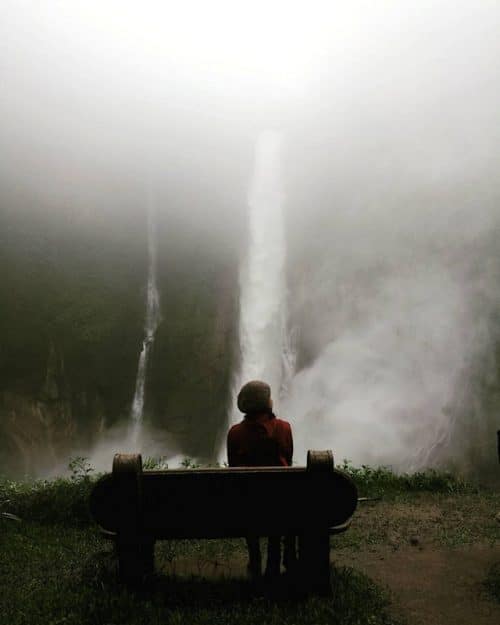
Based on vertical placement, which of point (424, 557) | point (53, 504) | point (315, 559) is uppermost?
point (315, 559)

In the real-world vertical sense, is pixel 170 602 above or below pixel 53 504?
above

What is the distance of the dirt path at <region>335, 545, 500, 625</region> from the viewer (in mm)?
3496

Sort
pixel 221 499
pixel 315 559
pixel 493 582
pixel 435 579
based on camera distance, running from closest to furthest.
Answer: pixel 221 499 → pixel 315 559 → pixel 493 582 → pixel 435 579

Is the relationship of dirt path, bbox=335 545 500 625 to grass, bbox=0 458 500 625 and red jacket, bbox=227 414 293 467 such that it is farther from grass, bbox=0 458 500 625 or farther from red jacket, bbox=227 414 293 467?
red jacket, bbox=227 414 293 467

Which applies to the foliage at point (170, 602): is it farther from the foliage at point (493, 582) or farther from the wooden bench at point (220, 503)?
the foliage at point (493, 582)

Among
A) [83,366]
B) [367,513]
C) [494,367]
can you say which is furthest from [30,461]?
[367,513]

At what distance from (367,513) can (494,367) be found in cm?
1684

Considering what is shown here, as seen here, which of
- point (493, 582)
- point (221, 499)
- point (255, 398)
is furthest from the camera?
point (493, 582)

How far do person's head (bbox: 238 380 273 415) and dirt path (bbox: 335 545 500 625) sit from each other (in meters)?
1.69

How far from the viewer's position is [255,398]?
3.81m

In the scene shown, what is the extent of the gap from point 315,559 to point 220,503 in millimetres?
760

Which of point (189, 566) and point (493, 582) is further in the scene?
point (189, 566)

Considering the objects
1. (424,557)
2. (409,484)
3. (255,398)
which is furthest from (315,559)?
(409,484)

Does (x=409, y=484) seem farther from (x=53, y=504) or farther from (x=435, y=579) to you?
(x=53, y=504)
